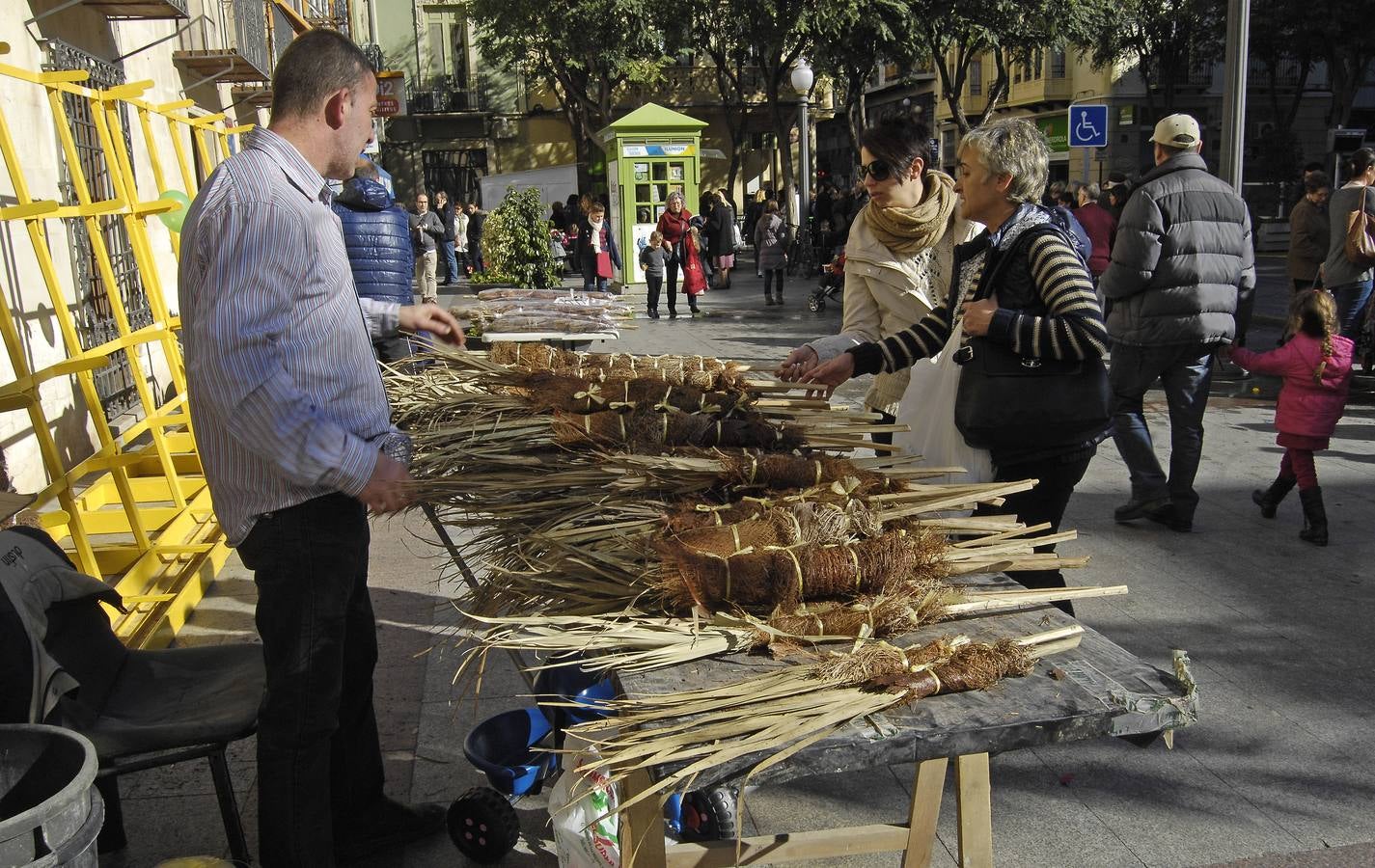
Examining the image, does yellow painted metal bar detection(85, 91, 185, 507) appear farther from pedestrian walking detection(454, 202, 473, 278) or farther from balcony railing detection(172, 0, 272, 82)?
pedestrian walking detection(454, 202, 473, 278)

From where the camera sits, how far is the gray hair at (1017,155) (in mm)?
2871

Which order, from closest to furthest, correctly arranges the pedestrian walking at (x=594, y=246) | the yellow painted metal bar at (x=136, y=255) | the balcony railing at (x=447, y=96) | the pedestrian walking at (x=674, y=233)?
1. the yellow painted metal bar at (x=136, y=255)
2. the pedestrian walking at (x=674, y=233)
3. the pedestrian walking at (x=594, y=246)
4. the balcony railing at (x=447, y=96)

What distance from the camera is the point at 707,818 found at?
8.91 ft

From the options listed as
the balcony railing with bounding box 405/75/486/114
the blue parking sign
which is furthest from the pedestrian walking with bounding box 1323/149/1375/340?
the balcony railing with bounding box 405/75/486/114

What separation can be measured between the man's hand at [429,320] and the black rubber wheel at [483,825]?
125cm

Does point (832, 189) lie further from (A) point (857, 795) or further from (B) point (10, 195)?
(A) point (857, 795)

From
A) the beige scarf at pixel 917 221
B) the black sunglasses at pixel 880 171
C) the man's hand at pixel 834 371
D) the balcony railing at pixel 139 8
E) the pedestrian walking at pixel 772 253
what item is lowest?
the pedestrian walking at pixel 772 253

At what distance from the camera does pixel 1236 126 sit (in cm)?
934

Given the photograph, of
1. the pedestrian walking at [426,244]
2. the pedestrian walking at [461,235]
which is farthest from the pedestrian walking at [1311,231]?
the pedestrian walking at [461,235]

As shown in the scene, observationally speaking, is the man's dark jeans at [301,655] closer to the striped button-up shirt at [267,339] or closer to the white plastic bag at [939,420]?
the striped button-up shirt at [267,339]

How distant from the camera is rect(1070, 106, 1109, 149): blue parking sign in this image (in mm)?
12172

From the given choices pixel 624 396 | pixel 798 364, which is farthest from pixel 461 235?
pixel 624 396

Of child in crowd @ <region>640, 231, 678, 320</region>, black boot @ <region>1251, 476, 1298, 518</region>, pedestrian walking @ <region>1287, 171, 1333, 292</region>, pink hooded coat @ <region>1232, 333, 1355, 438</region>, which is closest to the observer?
pink hooded coat @ <region>1232, 333, 1355, 438</region>

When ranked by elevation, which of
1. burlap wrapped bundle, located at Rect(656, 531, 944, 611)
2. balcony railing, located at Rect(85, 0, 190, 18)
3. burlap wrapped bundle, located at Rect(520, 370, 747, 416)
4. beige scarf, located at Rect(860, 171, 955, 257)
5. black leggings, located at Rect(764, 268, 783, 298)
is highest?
balcony railing, located at Rect(85, 0, 190, 18)
